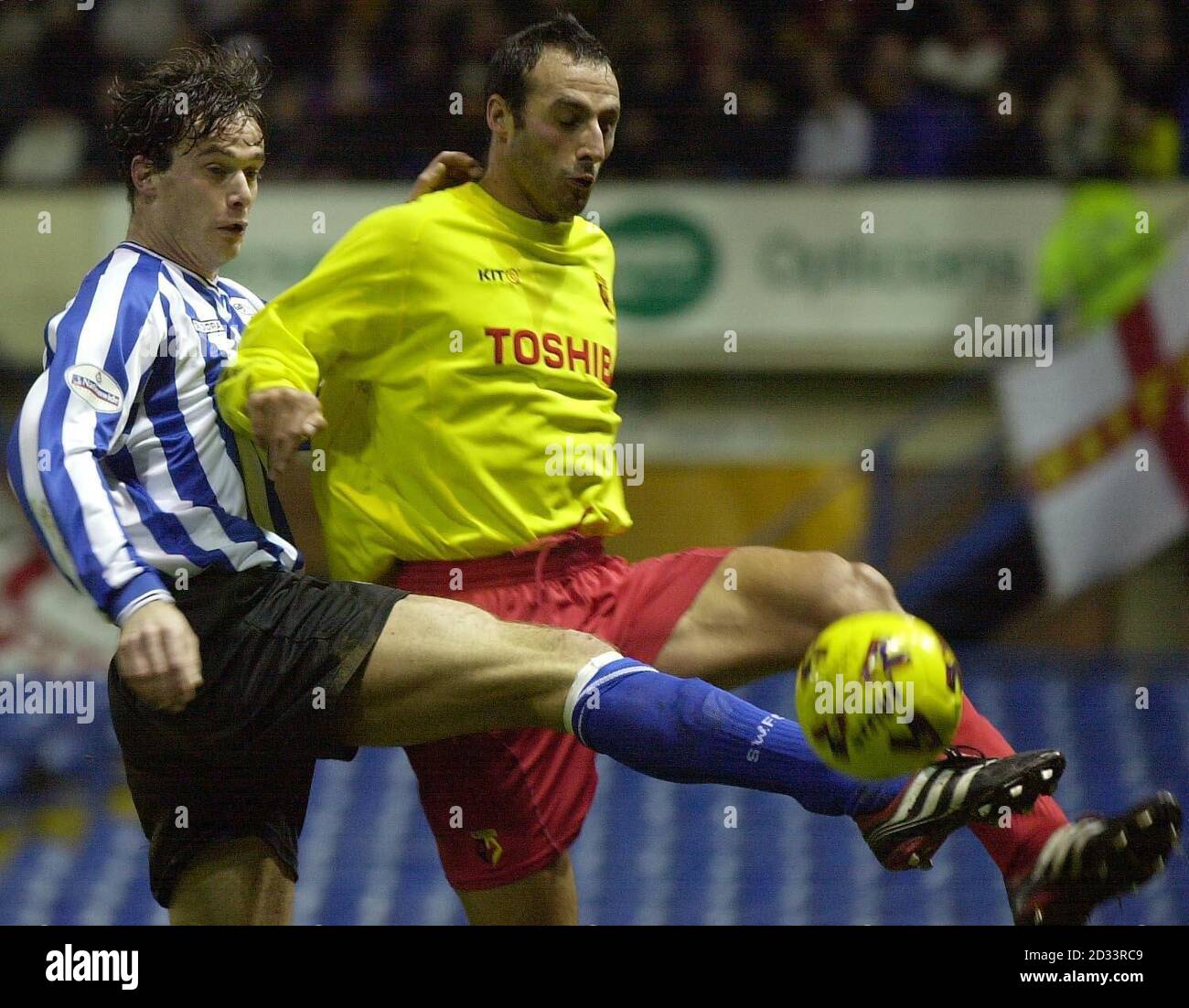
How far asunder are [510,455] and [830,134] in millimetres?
4026

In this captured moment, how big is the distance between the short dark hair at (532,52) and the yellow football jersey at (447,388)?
0.68ft

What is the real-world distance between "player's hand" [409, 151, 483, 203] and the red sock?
55.1 inches

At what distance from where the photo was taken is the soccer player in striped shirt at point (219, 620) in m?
2.76

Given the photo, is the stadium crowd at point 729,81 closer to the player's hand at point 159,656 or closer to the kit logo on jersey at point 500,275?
the kit logo on jersey at point 500,275

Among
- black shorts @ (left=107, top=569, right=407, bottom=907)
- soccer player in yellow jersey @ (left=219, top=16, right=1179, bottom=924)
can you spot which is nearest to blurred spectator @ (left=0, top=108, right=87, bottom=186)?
soccer player in yellow jersey @ (left=219, top=16, right=1179, bottom=924)

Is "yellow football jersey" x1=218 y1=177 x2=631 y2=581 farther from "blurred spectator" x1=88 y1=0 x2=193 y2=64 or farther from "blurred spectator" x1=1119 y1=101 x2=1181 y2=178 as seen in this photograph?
"blurred spectator" x1=88 y1=0 x2=193 y2=64

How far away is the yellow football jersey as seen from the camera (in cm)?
315

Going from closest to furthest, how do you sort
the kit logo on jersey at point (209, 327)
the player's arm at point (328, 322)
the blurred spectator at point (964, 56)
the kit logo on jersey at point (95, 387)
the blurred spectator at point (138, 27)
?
the kit logo on jersey at point (95, 387)
the player's arm at point (328, 322)
the kit logo on jersey at point (209, 327)
the blurred spectator at point (964, 56)
the blurred spectator at point (138, 27)

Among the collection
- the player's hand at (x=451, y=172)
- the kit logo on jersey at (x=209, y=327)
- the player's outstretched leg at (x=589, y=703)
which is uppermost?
the player's hand at (x=451, y=172)

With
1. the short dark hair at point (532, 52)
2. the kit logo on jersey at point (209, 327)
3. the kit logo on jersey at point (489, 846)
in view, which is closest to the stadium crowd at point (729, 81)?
the short dark hair at point (532, 52)

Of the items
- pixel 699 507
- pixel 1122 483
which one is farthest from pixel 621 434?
pixel 1122 483

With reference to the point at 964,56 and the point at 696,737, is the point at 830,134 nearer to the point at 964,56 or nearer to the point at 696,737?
the point at 964,56

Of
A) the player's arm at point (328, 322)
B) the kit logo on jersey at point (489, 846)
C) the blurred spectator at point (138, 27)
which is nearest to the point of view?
the player's arm at point (328, 322)
